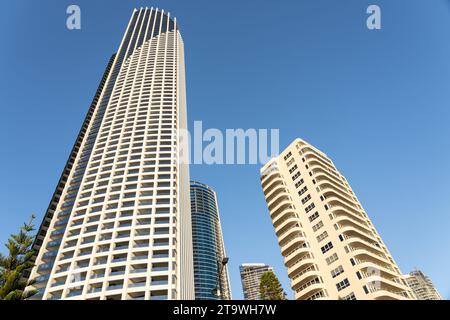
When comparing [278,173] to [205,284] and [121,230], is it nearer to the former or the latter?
[121,230]

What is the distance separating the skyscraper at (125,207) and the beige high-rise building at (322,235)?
82.1 feet

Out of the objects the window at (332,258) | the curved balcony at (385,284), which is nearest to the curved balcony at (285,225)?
the window at (332,258)

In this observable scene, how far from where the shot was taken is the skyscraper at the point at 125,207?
58.8 meters

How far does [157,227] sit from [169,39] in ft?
336

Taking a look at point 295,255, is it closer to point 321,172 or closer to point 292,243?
point 292,243

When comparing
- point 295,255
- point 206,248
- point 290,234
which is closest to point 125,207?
point 290,234

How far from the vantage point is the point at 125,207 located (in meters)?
70.8

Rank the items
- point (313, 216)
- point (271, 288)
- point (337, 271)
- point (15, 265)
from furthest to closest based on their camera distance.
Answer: point (313, 216) < point (337, 271) < point (271, 288) < point (15, 265)

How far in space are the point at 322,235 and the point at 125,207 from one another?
148ft

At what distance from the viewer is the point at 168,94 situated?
103875 millimetres

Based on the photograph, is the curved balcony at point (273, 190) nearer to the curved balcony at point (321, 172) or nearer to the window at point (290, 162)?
the window at point (290, 162)

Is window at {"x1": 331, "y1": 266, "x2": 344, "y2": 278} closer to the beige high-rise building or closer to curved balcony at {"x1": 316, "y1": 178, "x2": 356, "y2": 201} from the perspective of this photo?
the beige high-rise building

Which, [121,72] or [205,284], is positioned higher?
[121,72]
